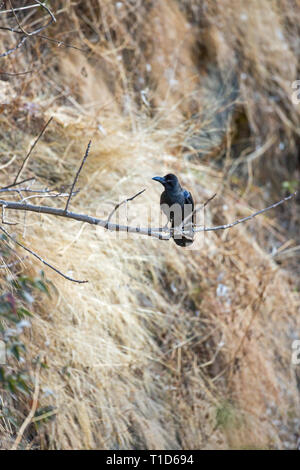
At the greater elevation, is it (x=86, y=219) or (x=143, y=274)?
(x=143, y=274)

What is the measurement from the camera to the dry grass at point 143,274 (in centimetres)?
311

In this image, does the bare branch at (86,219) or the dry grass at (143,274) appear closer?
the bare branch at (86,219)

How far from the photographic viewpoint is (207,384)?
388 centimetres

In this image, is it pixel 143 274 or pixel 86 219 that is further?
pixel 143 274

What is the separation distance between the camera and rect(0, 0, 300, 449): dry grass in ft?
10.2

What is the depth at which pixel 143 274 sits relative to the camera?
12.4ft

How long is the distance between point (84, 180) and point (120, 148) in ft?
1.21

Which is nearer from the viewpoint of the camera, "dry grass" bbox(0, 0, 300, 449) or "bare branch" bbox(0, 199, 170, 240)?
"bare branch" bbox(0, 199, 170, 240)

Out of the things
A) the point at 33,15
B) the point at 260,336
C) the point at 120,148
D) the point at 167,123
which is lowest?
the point at 260,336

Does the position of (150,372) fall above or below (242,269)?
below
